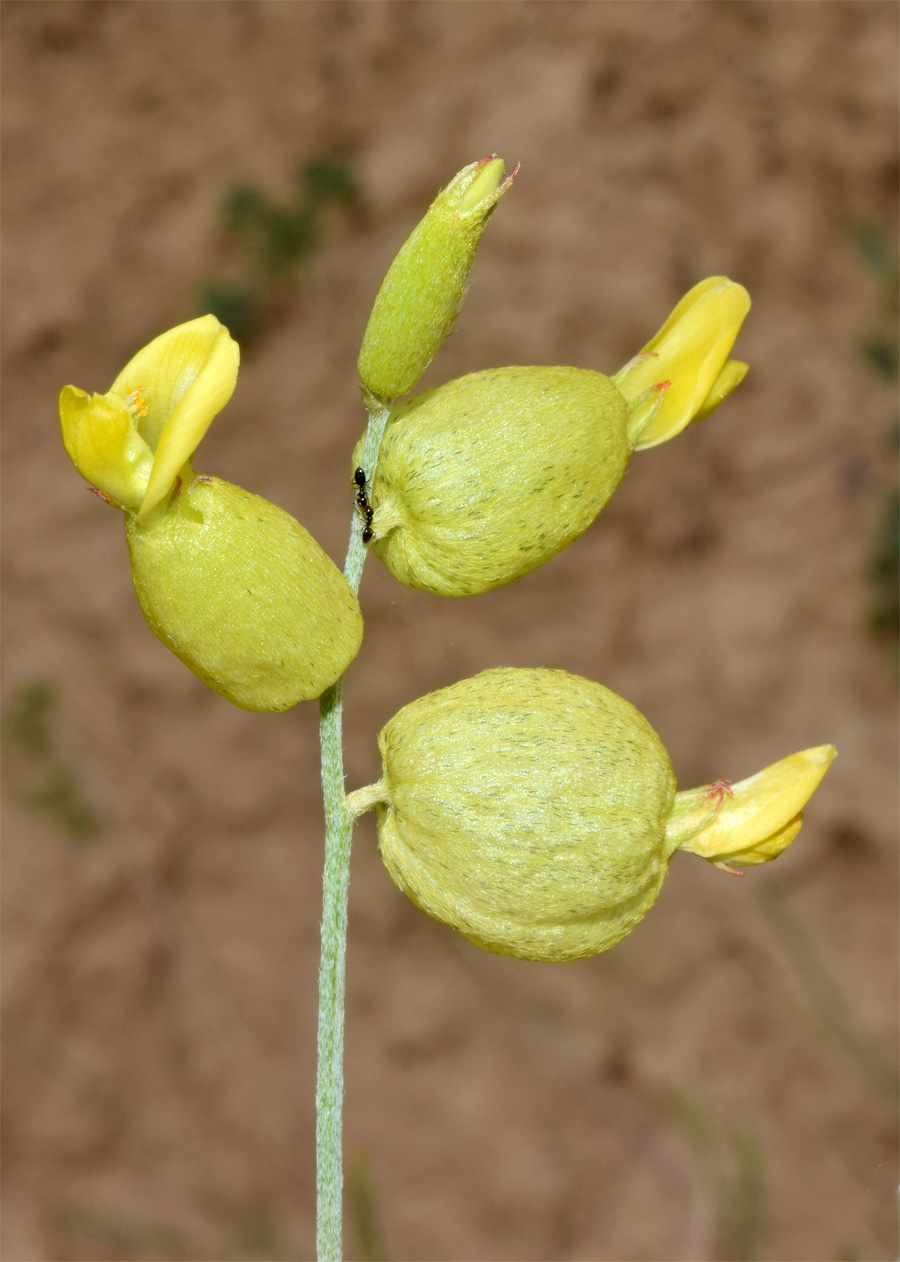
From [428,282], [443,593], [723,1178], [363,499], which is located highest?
[428,282]

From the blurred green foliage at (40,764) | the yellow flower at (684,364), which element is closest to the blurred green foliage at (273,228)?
the blurred green foliage at (40,764)

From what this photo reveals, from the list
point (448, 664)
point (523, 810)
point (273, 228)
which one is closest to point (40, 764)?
point (448, 664)

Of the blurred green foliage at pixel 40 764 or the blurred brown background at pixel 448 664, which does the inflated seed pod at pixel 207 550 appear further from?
the blurred green foliage at pixel 40 764

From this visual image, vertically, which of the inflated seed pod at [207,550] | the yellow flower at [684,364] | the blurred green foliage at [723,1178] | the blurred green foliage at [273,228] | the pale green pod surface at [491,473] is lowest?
the blurred green foliage at [723,1178]

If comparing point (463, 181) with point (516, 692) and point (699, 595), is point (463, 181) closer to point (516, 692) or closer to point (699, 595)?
point (516, 692)

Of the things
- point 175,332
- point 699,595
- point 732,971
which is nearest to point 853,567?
point 699,595

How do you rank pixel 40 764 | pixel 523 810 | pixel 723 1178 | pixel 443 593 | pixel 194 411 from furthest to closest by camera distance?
pixel 40 764, pixel 723 1178, pixel 443 593, pixel 523 810, pixel 194 411

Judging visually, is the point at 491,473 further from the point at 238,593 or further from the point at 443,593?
the point at 238,593
